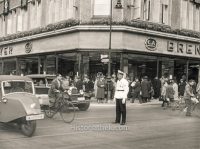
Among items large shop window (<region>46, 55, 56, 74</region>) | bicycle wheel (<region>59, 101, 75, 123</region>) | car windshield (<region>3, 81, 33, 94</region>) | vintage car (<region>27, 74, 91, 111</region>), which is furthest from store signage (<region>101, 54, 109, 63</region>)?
car windshield (<region>3, 81, 33, 94</region>)

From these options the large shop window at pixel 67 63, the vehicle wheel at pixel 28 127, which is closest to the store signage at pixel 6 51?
the large shop window at pixel 67 63

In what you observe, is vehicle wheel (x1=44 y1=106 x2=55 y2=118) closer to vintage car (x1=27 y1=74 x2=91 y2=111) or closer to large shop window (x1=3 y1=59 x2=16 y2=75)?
vintage car (x1=27 y1=74 x2=91 y2=111)

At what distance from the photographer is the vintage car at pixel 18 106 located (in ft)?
33.3

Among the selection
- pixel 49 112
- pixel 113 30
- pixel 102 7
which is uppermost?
pixel 102 7

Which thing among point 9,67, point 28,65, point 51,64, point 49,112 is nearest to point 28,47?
point 28,65

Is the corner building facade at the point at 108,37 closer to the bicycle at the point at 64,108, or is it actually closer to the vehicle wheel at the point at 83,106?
the vehicle wheel at the point at 83,106

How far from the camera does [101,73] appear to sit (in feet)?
89.5

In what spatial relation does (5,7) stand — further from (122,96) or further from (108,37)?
(122,96)

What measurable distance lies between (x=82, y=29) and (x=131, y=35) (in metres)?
3.67

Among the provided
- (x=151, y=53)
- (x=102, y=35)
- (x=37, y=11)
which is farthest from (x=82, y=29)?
(x=37, y=11)

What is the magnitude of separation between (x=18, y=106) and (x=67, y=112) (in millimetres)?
3200

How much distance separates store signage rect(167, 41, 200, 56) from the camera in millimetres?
31177

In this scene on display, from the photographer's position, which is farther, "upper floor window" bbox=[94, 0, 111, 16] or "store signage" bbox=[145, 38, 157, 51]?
"store signage" bbox=[145, 38, 157, 51]

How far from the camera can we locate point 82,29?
2784 centimetres
